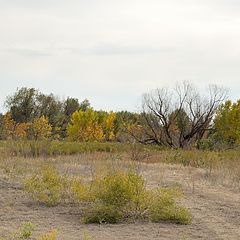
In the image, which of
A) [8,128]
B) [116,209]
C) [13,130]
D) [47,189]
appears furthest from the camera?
[8,128]

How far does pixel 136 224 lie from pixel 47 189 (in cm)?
315

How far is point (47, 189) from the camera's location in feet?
40.8

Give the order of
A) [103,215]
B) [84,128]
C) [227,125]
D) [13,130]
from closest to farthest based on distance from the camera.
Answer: [103,215], [13,130], [227,125], [84,128]

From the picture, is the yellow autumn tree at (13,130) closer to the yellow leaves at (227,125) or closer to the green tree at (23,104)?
the green tree at (23,104)

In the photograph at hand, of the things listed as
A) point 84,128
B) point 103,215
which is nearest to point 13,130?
point 84,128

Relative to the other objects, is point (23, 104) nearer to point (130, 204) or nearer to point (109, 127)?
point (109, 127)

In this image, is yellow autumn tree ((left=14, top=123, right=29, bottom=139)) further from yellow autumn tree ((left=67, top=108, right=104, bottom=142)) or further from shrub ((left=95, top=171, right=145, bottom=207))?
shrub ((left=95, top=171, right=145, bottom=207))

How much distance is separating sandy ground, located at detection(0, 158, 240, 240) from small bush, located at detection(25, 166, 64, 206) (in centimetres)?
20

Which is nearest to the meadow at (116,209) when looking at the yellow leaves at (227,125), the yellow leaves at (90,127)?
the yellow leaves at (227,125)

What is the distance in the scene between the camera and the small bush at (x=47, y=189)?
11961 mm

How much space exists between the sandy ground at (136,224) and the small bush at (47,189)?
204 mm

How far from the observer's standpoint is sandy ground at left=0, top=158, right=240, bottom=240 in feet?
29.8

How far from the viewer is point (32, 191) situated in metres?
12.3

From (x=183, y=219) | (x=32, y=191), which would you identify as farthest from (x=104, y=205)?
(x=32, y=191)
